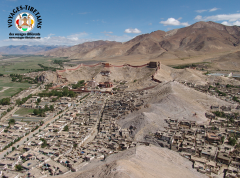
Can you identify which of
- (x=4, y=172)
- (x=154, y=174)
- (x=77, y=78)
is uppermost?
(x=77, y=78)

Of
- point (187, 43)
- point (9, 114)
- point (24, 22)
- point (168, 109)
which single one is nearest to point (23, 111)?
point (9, 114)

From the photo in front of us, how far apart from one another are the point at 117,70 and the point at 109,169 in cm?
5021

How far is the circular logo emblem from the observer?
3294 centimetres

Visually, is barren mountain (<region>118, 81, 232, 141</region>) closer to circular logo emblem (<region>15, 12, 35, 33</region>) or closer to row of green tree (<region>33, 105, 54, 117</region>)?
row of green tree (<region>33, 105, 54, 117</region>)

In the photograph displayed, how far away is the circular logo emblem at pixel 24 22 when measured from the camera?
3294 centimetres

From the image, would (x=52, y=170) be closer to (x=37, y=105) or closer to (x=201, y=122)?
(x=201, y=122)

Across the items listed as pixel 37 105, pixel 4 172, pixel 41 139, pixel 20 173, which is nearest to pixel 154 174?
pixel 20 173

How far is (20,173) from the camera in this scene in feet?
61.6

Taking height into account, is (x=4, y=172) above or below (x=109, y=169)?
below

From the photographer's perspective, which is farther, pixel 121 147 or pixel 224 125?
pixel 224 125

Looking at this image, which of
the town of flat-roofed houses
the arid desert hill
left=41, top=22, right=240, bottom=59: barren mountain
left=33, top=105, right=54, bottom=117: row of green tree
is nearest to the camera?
the arid desert hill

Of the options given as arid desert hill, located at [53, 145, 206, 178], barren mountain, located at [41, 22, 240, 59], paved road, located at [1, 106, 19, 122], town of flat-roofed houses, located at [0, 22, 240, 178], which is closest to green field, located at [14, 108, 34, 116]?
town of flat-roofed houses, located at [0, 22, 240, 178]

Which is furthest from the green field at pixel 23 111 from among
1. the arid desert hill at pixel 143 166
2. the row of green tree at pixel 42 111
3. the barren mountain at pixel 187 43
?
the barren mountain at pixel 187 43

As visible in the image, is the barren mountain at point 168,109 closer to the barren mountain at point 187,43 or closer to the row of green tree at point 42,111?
the row of green tree at point 42,111
